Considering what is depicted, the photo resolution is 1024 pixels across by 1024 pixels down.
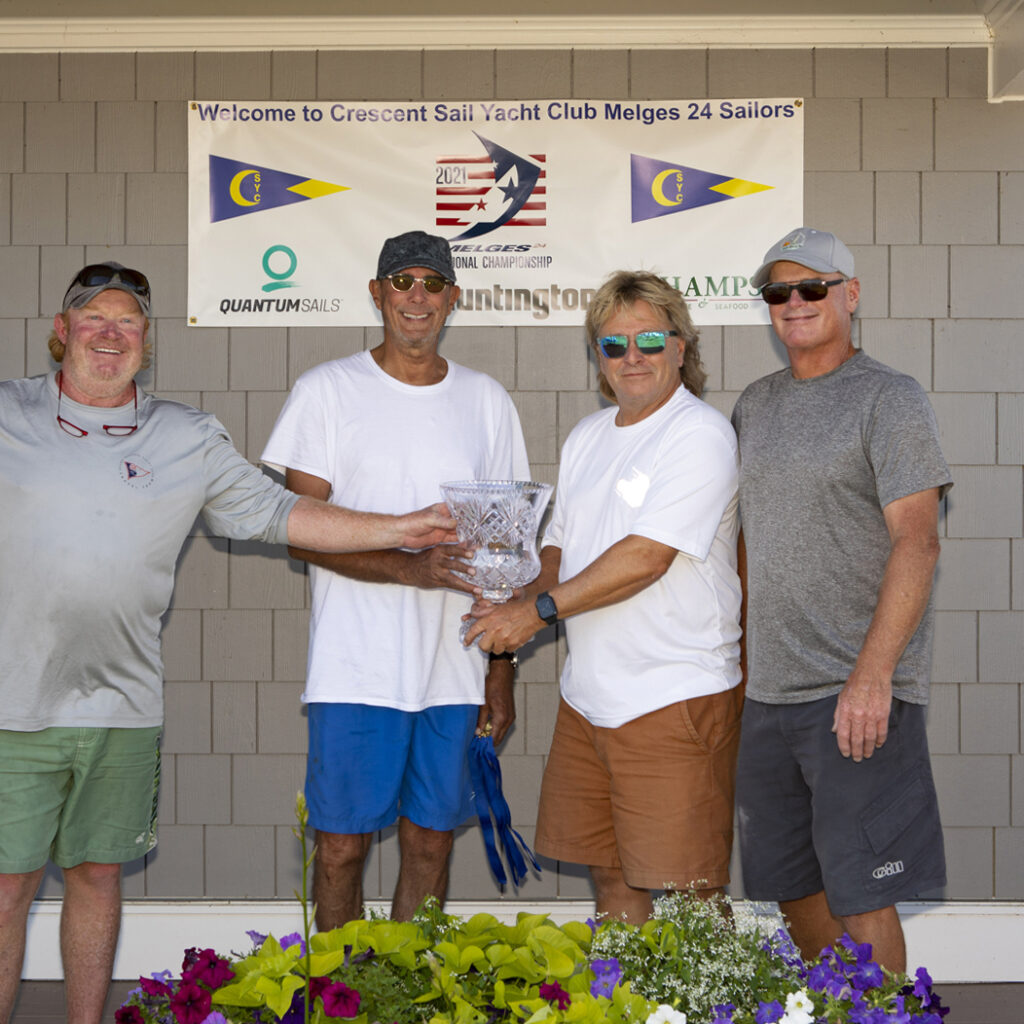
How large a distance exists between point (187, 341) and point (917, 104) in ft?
8.74

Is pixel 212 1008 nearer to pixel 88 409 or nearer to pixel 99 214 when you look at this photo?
pixel 88 409

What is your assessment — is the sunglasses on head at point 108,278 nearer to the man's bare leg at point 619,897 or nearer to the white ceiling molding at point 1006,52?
the man's bare leg at point 619,897

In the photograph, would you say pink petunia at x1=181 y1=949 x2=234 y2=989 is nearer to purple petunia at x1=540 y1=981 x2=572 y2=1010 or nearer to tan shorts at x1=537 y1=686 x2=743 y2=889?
purple petunia at x1=540 y1=981 x2=572 y2=1010

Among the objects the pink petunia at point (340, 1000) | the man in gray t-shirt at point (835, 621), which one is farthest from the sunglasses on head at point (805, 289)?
the pink petunia at point (340, 1000)

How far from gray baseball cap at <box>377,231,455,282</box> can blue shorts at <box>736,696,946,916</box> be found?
57.2 inches

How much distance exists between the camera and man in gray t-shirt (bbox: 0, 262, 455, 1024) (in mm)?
2654

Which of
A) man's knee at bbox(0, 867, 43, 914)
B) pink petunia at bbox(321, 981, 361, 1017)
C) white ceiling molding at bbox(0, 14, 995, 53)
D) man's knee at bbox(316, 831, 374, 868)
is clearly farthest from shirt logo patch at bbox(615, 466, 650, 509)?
white ceiling molding at bbox(0, 14, 995, 53)

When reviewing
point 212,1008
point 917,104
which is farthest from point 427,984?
point 917,104

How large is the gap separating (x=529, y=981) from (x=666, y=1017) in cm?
23

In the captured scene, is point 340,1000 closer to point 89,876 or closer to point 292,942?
point 292,942

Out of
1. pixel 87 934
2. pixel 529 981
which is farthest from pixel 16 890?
pixel 529 981

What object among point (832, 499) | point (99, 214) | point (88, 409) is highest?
point (99, 214)

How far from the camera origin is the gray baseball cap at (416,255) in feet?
10.3

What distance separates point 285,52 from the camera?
13.0 feet
